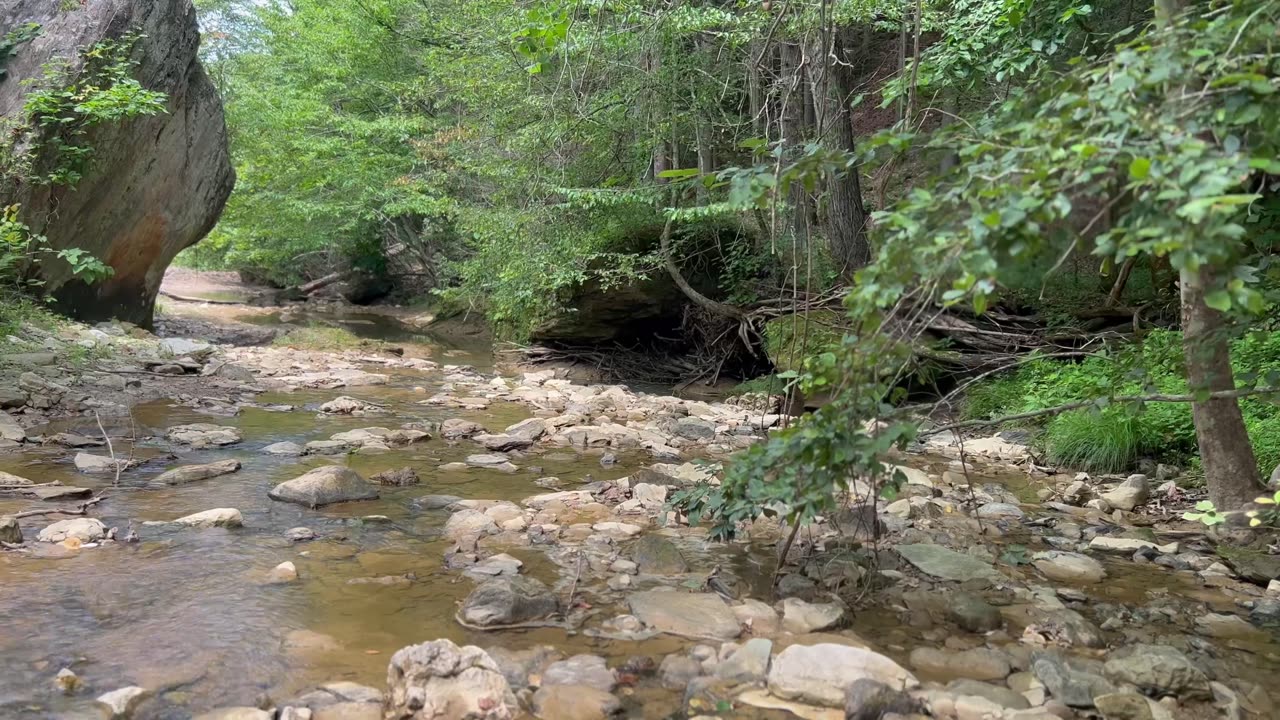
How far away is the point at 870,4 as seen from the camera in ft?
22.3

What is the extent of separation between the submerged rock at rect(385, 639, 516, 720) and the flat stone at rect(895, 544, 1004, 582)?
2.12m

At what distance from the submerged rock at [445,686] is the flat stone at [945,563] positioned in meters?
2.12

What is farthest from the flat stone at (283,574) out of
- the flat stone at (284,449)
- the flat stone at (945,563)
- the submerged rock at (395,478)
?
the flat stone at (945,563)

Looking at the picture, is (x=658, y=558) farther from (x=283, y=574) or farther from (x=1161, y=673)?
(x=1161, y=673)

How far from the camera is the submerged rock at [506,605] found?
3.10 meters

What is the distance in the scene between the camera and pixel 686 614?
3.19 metres

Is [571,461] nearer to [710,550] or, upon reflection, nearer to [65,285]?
Answer: [710,550]

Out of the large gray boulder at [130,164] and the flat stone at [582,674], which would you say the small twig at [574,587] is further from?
the large gray boulder at [130,164]

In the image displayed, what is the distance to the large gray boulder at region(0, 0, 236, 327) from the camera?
8.32 m

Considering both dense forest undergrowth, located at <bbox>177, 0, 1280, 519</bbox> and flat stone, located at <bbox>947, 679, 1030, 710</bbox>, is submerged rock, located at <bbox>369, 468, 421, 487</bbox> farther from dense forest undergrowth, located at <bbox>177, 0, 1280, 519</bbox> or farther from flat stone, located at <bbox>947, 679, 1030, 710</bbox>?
flat stone, located at <bbox>947, 679, 1030, 710</bbox>

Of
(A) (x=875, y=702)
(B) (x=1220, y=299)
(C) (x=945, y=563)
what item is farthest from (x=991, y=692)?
(B) (x=1220, y=299)

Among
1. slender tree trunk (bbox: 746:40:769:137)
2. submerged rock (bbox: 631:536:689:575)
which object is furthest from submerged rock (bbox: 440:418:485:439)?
slender tree trunk (bbox: 746:40:769:137)

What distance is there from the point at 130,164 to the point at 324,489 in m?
7.18

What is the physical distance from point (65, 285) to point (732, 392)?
27.1ft
